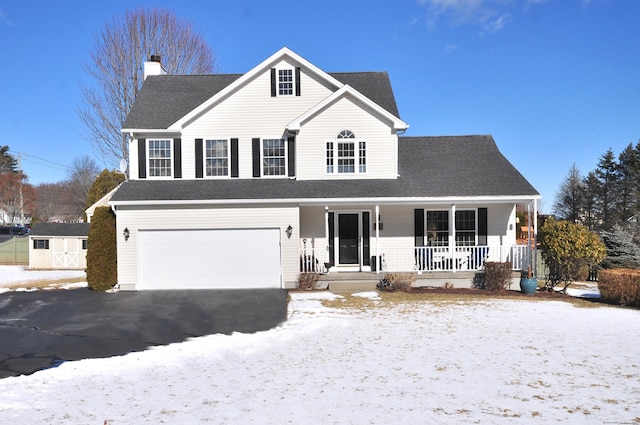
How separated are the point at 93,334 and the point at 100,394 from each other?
3.79 m

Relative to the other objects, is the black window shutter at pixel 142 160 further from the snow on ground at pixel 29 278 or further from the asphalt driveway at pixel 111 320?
the snow on ground at pixel 29 278

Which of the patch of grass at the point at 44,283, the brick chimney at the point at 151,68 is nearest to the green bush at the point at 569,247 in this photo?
the brick chimney at the point at 151,68

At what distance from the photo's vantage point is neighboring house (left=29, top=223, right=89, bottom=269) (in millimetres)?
23875

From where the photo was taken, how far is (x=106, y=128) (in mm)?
26609

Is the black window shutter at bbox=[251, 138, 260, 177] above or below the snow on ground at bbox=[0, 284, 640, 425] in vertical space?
above

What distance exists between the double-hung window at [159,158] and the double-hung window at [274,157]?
3.64m

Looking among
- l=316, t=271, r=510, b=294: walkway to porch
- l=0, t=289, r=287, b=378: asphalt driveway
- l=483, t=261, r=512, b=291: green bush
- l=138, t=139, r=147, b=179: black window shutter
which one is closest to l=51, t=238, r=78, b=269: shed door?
l=0, t=289, r=287, b=378: asphalt driveway

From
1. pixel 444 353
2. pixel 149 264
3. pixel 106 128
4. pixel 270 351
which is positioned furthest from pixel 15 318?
pixel 106 128

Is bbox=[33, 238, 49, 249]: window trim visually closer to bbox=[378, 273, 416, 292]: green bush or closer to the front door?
the front door

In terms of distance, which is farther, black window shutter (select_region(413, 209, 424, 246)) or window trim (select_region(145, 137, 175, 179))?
window trim (select_region(145, 137, 175, 179))

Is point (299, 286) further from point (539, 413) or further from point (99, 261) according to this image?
point (539, 413)

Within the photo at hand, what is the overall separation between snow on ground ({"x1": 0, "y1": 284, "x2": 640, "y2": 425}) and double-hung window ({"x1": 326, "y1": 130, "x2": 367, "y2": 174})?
24.0ft

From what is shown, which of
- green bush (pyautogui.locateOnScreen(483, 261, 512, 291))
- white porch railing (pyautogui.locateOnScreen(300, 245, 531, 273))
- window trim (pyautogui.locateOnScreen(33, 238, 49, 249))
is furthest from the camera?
window trim (pyautogui.locateOnScreen(33, 238, 49, 249))

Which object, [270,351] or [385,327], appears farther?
[385,327]
